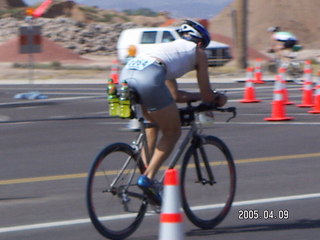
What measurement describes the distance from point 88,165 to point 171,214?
528 cm

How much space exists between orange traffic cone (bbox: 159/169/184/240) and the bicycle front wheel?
148cm

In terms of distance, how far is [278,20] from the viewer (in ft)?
254

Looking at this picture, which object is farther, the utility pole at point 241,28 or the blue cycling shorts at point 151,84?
the utility pole at point 241,28

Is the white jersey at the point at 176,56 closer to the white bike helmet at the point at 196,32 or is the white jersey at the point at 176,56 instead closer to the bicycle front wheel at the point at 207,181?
the white bike helmet at the point at 196,32

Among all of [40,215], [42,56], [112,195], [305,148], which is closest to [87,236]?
[112,195]

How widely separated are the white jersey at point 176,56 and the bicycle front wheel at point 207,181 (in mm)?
697

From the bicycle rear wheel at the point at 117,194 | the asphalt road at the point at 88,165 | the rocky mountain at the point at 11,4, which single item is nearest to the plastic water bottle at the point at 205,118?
the bicycle rear wheel at the point at 117,194

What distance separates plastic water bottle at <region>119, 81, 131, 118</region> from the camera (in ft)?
22.3

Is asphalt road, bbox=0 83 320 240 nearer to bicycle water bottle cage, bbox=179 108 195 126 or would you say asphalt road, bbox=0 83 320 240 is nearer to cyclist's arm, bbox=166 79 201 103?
bicycle water bottle cage, bbox=179 108 195 126

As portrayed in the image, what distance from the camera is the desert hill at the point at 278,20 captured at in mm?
74812

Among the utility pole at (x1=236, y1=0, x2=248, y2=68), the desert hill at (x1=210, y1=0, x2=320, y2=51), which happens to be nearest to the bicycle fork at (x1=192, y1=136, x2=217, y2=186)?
the utility pole at (x1=236, y1=0, x2=248, y2=68)

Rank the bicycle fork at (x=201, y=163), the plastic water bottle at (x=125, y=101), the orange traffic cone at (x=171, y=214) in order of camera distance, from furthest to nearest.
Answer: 1. the bicycle fork at (x=201, y=163)
2. the plastic water bottle at (x=125, y=101)
3. the orange traffic cone at (x=171, y=214)

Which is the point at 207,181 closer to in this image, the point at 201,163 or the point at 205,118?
the point at 201,163

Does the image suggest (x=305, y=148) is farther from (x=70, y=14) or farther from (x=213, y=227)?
(x=70, y=14)
